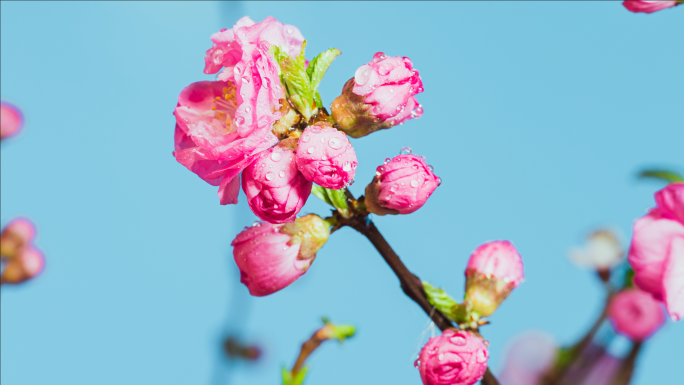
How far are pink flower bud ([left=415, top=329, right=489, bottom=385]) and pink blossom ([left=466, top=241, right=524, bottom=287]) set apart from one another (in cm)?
9

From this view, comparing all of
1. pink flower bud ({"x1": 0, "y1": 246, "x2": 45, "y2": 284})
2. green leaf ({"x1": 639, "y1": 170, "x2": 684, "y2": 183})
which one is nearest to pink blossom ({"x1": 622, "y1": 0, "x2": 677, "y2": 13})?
green leaf ({"x1": 639, "y1": 170, "x2": 684, "y2": 183})

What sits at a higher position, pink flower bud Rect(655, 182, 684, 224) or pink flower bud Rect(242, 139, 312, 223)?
pink flower bud Rect(242, 139, 312, 223)

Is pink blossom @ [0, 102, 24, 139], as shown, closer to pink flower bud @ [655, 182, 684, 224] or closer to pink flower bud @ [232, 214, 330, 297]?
pink flower bud @ [232, 214, 330, 297]

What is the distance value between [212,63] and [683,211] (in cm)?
48

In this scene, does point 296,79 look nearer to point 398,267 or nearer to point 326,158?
point 326,158

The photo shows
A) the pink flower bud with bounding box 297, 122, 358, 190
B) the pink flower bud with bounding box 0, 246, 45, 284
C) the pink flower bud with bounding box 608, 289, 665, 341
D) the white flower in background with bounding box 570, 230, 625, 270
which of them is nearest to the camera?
the pink flower bud with bounding box 297, 122, 358, 190

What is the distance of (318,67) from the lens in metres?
0.49

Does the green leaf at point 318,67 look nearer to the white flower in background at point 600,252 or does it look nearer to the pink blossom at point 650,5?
the pink blossom at point 650,5

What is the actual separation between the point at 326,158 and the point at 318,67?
0.12 m

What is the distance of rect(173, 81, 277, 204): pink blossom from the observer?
0.43 m

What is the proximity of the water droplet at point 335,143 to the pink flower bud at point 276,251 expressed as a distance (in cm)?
14

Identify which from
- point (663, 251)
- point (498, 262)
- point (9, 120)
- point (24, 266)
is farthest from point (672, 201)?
point (9, 120)

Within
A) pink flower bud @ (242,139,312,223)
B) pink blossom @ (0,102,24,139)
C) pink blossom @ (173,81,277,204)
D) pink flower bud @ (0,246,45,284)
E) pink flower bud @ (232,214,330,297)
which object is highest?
pink blossom @ (0,102,24,139)

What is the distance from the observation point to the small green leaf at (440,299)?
0.54 m
